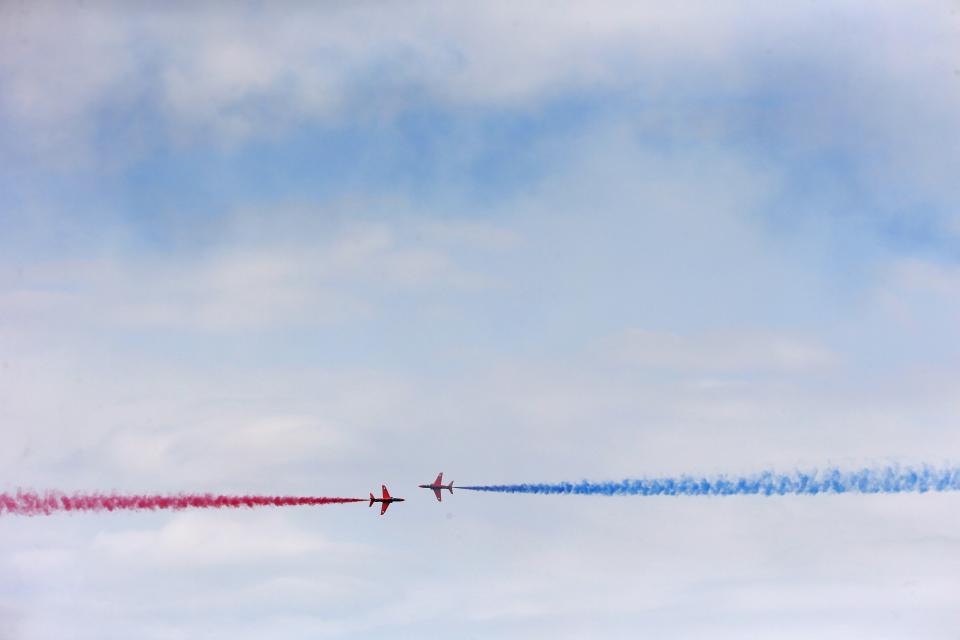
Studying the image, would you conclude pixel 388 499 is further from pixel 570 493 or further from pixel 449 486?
pixel 570 493

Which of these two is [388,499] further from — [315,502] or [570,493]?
[570,493]

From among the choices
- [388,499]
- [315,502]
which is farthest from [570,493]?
[388,499]

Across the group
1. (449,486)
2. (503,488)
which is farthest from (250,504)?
(449,486)

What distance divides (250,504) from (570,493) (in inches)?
1207

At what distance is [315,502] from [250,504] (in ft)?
21.5

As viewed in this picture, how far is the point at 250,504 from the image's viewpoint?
11338cm

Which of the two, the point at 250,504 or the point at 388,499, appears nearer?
the point at 250,504

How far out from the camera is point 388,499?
14300cm

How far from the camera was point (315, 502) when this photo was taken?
382 feet

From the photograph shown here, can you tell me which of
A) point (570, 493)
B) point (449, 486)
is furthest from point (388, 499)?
point (570, 493)

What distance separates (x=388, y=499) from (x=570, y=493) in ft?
126

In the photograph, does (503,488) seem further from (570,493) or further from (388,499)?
(388,499)

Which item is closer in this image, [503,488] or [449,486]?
[503,488]

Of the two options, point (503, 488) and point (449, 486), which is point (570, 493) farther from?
point (449, 486)
